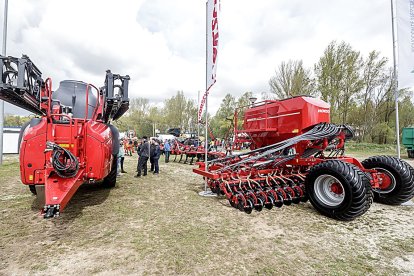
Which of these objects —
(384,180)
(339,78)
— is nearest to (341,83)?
(339,78)

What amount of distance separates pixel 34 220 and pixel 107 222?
1294 millimetres

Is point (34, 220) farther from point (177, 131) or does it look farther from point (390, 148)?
point (390, 148)

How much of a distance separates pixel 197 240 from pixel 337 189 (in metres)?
3.00

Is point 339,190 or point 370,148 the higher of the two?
point 370,148

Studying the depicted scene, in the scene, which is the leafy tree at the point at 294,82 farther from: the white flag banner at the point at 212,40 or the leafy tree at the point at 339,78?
the white flag banner at the point at 212,40

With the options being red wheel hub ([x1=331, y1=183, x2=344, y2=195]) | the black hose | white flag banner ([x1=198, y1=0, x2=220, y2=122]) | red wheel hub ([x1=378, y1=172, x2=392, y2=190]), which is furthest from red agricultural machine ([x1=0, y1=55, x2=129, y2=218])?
red wheel hub ([x1=378, y1=172, x2=392, y2=190])

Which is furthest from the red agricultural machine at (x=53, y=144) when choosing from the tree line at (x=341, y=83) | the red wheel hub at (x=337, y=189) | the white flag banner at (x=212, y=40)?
the tree line at (x=341, y=83)

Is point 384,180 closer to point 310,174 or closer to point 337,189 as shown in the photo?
point 337,189

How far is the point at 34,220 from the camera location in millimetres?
4137

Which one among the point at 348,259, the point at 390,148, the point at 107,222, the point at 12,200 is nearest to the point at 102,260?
the point at 107,222

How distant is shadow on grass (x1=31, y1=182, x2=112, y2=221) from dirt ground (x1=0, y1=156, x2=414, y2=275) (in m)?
0.03

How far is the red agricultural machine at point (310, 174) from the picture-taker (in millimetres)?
4297

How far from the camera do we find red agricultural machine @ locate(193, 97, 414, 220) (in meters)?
4.30

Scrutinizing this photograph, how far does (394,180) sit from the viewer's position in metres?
5.18
